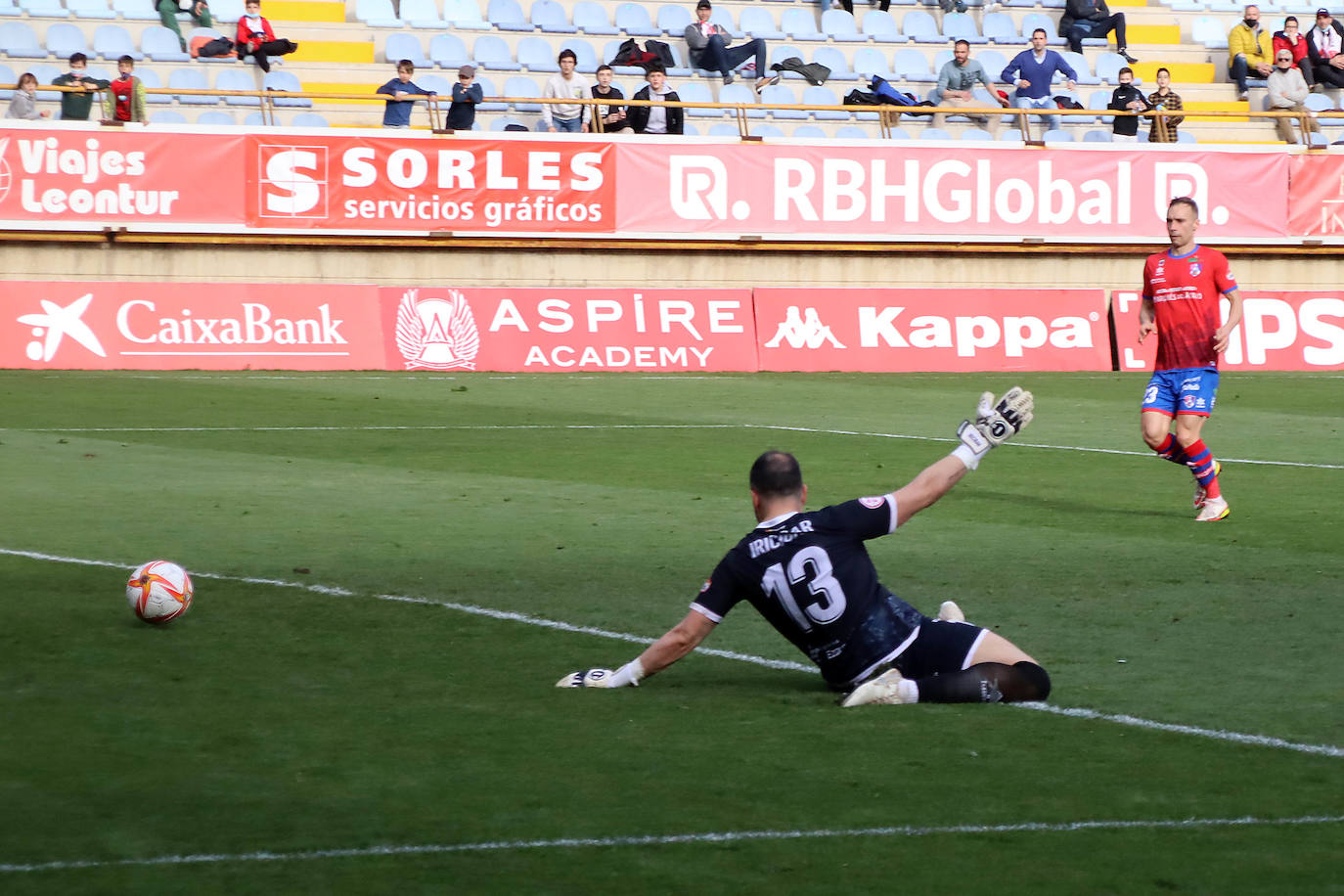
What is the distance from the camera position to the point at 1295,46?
3144 centimetres

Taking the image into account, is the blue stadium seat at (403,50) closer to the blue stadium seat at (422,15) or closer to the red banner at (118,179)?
the blue stadium seat at (422,15)

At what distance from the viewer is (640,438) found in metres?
16.6

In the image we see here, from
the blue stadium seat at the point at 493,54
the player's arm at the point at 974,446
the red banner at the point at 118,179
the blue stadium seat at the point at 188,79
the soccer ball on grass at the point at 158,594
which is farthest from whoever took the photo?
the blue stadium seat at the point at 493,54

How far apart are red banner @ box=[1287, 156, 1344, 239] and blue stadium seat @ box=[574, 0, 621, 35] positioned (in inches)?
443

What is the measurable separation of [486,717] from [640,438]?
1022 cm

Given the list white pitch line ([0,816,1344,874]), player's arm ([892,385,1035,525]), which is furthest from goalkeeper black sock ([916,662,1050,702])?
white pitch line ([0,816,1344,874])

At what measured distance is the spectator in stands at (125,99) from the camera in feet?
79.6

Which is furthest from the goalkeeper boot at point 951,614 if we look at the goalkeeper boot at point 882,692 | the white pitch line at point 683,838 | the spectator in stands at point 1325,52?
the spectator in stands at point 1325,52

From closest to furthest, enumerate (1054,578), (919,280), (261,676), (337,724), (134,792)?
(134,792) < (337,724) < (261,676) < (1054,578) < (919,280)

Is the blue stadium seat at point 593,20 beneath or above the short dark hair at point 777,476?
above

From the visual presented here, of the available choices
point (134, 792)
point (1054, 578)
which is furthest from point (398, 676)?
point (1054, 578)

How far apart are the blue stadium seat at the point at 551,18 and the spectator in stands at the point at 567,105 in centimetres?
397

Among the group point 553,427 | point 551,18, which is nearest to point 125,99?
point 551,18

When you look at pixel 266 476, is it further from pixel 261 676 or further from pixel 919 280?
pixel 919 280
